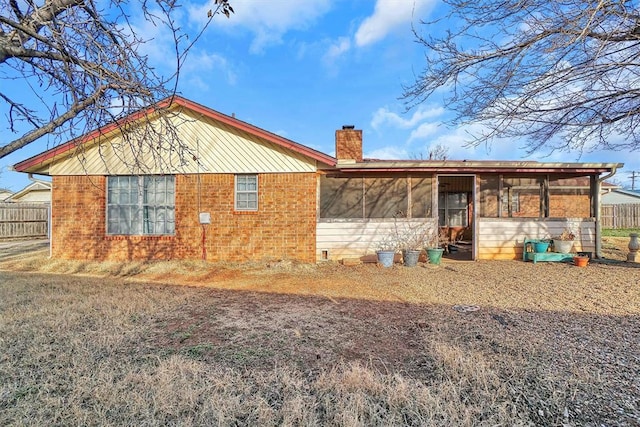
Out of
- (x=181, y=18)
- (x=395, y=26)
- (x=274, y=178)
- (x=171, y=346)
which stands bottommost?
(x=171, y=346)

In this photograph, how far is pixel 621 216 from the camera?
22656mm

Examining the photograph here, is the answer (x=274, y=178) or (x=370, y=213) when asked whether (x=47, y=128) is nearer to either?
(x=274, y=178)

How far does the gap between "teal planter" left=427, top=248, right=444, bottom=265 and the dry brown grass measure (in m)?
2.12

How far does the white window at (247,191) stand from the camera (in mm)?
9125

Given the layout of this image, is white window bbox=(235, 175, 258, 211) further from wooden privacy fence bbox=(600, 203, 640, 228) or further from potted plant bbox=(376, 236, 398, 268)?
wooden privacy fence bbox=(600, 203, 640, 228)

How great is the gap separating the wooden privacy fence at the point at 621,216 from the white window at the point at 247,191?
25077 millimetres

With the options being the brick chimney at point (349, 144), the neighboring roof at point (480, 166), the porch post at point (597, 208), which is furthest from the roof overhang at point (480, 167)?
the brick chimney at point (349, 144)

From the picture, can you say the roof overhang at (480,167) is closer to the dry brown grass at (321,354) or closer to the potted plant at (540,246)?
the potted plant at (540,246)

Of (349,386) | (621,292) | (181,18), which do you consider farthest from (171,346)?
(621,292)

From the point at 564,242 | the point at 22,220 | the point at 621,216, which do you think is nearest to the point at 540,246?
the point at 564,242

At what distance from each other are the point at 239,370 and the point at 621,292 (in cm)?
669

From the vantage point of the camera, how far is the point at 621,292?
5.80m

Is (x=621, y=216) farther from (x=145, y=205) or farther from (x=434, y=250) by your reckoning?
(x=145, y=205)

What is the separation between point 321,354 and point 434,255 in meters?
6.18
